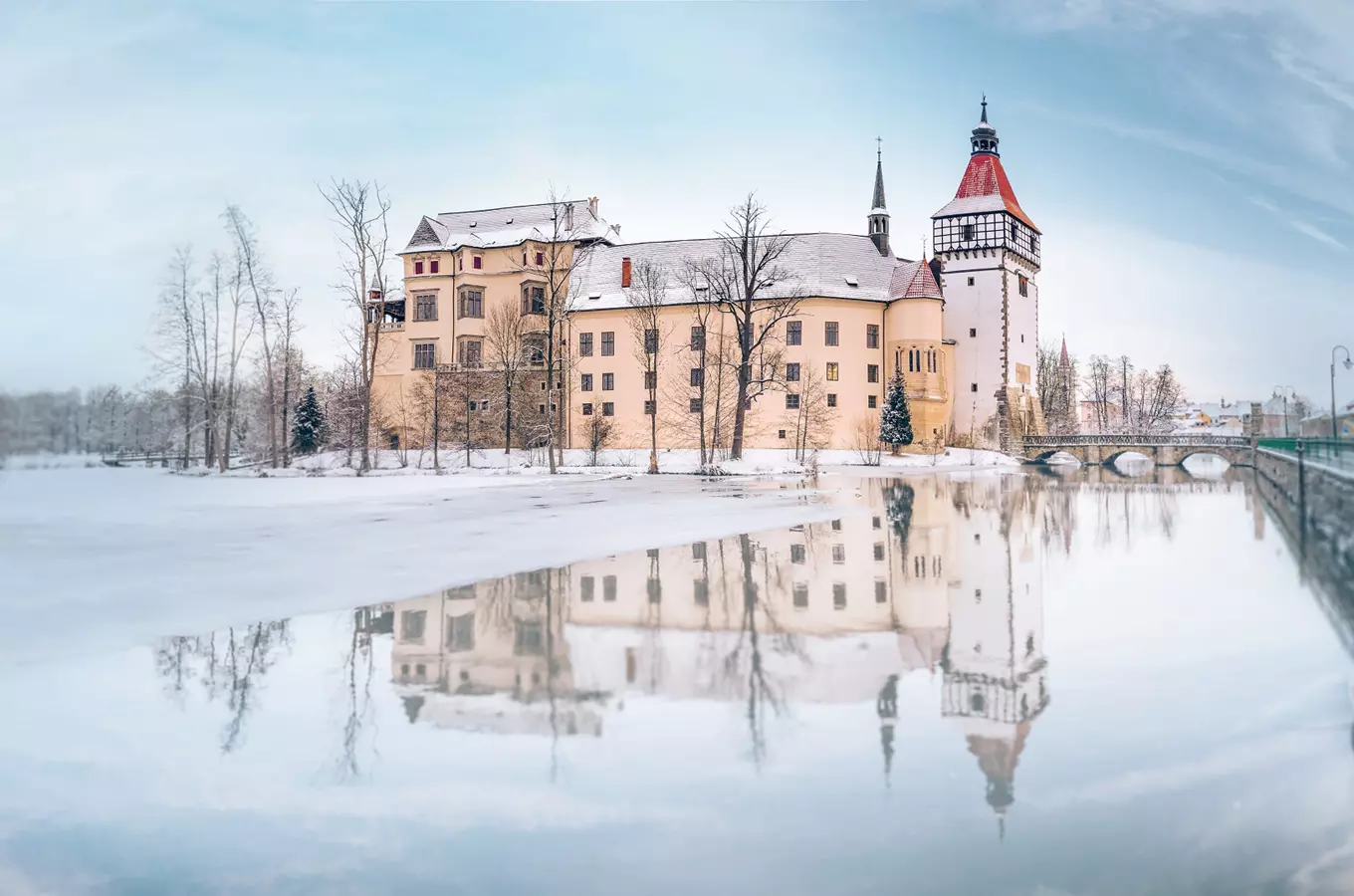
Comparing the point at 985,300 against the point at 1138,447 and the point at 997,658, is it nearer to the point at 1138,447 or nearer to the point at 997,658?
the point at 1138,447

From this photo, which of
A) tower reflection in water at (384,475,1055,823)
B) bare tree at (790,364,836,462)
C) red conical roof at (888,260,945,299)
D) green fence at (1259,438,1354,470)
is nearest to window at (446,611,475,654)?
tower reflection in water at (384,475,1055,823)

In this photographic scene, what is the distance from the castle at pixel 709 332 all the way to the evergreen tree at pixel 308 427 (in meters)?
4.08

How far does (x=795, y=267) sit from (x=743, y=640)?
199 ft

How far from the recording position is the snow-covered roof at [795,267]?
65625mm

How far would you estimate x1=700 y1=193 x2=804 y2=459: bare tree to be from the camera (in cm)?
4956

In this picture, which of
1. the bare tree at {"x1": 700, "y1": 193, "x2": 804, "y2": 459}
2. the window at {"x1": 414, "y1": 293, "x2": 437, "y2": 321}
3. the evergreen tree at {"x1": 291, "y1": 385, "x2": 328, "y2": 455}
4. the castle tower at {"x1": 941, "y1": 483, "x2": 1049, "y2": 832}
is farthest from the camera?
the window at {"x1": 414, "y1": 293, "x2": 437, "y2": 321}

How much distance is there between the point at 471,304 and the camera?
2564 inches

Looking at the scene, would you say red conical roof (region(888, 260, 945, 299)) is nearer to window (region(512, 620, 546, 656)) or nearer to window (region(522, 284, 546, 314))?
window (region(522, 284, 546, 314))

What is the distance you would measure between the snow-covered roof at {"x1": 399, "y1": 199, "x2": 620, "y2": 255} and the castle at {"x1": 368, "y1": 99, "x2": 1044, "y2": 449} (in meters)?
0.14

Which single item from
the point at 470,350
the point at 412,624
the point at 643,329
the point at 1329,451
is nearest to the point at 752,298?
the point at 643,329

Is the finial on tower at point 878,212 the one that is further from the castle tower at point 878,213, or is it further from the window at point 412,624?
the window at point 412,624

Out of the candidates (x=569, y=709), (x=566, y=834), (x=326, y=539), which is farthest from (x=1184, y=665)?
(x=326, y=539)

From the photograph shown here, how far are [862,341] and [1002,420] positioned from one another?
1208 centimetres

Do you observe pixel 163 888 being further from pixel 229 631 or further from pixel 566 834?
pixel 229 631
